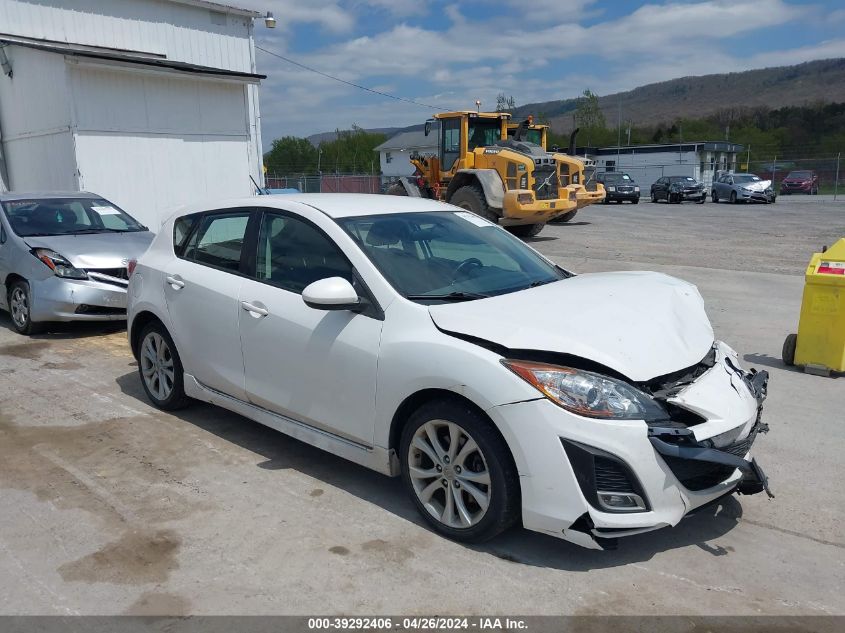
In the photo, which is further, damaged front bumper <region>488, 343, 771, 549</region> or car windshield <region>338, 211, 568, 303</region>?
car windshield <region>338, 211, 568, 303</region>

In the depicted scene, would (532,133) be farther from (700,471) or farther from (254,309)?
(700,471)

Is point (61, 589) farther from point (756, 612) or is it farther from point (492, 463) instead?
point (756, 612)

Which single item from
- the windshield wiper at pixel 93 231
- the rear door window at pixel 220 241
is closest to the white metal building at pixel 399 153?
the windshield wiper at pixel 93 231

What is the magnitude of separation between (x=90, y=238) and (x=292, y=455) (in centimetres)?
526

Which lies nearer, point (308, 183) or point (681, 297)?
point (681, 297)

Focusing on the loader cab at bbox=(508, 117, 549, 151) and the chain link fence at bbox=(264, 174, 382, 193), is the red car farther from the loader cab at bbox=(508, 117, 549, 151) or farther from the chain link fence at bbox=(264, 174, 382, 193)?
the loader cab at bbox=(508, 117, 549, 151)

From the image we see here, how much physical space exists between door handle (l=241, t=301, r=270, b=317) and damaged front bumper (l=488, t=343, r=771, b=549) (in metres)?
1.77

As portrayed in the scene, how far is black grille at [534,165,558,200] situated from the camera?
1770 centimetres

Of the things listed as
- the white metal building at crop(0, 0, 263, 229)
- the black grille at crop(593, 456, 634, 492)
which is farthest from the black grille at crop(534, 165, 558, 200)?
the black grille at crop(593, 456, 634, 492)

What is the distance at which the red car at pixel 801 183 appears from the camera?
131 ft

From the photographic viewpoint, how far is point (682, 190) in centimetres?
3466

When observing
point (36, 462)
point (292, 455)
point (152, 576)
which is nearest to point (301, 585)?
point (152, 576)

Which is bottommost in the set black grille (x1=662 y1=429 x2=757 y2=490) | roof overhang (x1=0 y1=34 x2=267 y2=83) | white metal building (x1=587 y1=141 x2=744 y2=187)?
black grille (x1=662 y1=429 x2=757 y2=490)

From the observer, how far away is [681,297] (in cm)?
428
